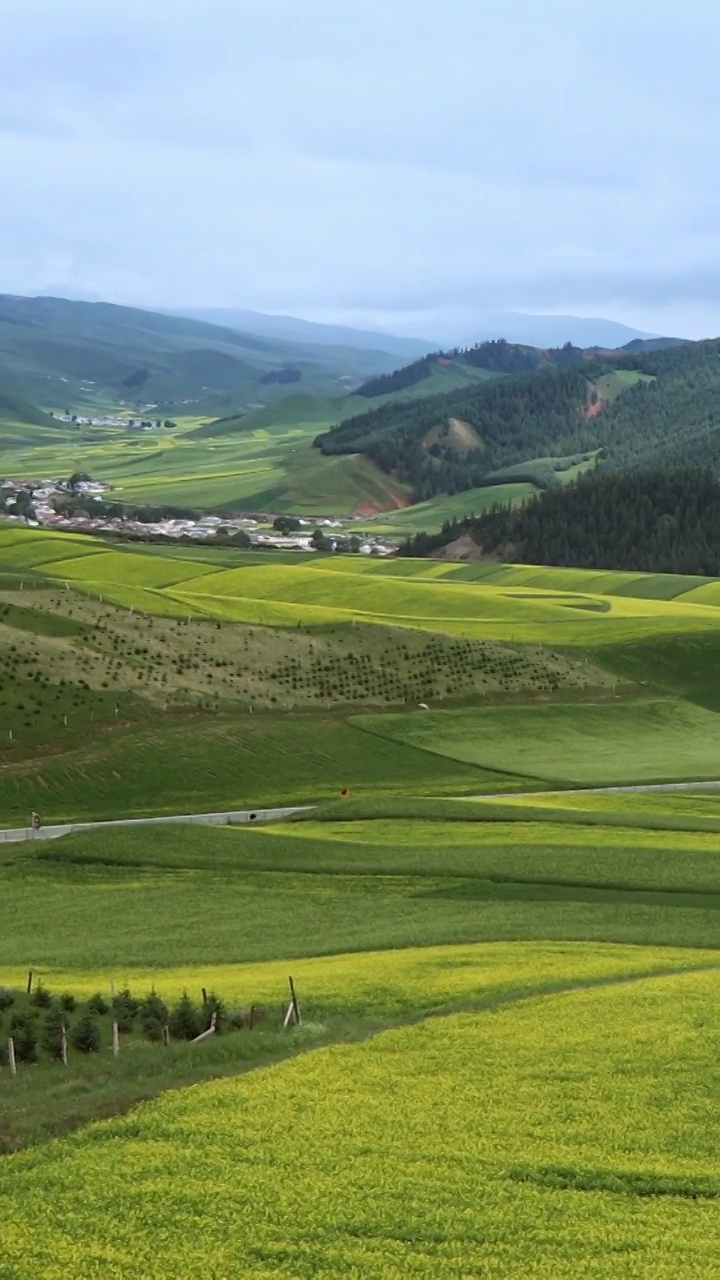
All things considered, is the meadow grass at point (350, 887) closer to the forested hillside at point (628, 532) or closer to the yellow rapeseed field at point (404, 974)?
the yellow rapeseed field at point (404, 974)

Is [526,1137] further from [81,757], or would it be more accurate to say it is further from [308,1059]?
[81,757]

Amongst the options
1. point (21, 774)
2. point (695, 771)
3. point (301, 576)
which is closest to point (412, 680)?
point (695, 771)

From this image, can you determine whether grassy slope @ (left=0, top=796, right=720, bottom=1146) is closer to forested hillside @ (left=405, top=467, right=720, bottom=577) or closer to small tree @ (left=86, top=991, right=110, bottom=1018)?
small tree @ (left=86, top=991, right=110, bottom=1018)

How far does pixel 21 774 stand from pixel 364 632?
3479cm

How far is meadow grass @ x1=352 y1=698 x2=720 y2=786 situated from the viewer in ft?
259

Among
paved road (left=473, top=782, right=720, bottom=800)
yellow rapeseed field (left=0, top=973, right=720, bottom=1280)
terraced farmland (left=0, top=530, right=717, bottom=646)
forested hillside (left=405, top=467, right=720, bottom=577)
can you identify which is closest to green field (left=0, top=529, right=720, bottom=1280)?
yellow rapeseed field (left=0, top=973, right=720, bottom=1280)

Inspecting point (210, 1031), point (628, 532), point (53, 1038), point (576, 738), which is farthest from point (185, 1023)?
point (628, 532)

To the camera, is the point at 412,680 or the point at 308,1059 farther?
the point at 412,680

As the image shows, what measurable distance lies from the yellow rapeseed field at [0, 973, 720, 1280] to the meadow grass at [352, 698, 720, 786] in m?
49.3

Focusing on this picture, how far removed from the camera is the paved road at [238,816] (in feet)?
209

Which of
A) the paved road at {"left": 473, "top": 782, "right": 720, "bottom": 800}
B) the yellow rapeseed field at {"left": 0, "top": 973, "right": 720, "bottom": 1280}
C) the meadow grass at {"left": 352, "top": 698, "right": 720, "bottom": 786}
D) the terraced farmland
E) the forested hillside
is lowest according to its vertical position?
the paved road at {"left": 473, "top": 782, "right": 720, "bottom": 800}

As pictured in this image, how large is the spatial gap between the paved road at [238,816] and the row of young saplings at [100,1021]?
2712 centimetres

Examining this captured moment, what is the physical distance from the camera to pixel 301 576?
148 m

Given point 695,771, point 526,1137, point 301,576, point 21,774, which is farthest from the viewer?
point 301,576
